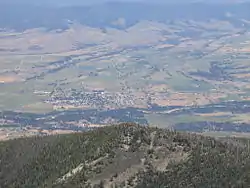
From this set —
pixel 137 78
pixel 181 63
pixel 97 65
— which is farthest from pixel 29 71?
pixel 181 63

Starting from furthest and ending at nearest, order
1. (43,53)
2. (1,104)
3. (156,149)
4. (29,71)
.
A: (43,53) < (29,71) < (1,104) < (156,149)

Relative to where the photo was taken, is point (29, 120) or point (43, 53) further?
point (43, 53)

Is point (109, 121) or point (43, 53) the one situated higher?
point (43, 53)

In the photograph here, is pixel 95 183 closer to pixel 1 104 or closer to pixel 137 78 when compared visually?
pixel 1 104

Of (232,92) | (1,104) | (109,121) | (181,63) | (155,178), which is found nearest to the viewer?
(155,178)

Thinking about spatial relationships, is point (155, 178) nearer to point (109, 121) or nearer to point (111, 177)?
point (111, 177)

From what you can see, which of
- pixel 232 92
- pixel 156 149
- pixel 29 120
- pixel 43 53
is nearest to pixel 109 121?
pixel 29 120
